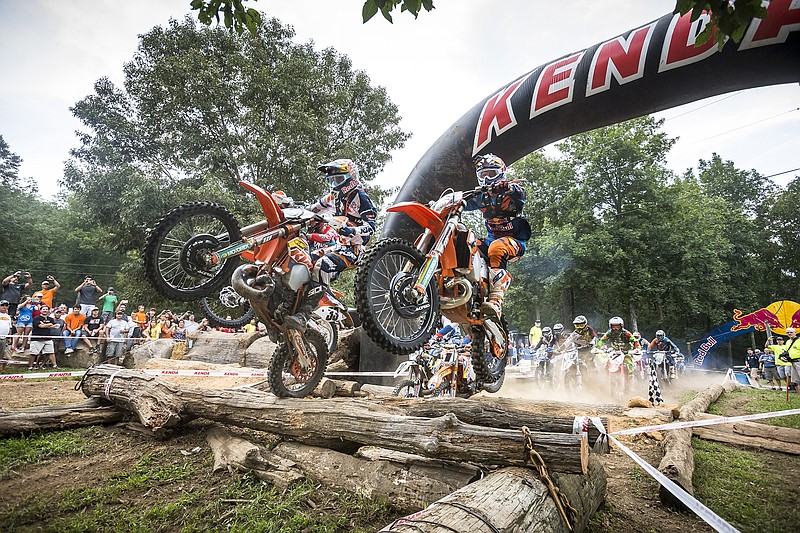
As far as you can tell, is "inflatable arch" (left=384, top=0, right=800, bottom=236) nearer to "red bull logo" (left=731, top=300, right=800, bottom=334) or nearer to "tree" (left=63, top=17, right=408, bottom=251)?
"tree" (left=63, top=17, right=408, bottom=251)

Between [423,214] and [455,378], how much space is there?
3.45m

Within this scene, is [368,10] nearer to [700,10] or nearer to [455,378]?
[700,10]

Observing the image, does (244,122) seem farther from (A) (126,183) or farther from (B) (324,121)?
(A) (126,183)

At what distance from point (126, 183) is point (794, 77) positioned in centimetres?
1622

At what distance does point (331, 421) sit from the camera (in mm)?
4008

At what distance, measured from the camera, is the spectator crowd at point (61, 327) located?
34.0 feet

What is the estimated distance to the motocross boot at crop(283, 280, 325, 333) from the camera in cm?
463

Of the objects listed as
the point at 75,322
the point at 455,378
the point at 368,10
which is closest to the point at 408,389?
the point at 455,378

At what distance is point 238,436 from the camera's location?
4.68m

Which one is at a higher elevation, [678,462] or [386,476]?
[678,462]

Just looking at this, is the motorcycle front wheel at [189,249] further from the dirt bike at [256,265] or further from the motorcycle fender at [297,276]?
the motorcycle fender at [297,276]

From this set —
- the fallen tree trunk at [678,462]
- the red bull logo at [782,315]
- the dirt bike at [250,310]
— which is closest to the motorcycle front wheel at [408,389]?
the dirt bike at [250,310]

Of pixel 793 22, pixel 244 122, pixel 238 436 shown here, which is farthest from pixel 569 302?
pixel 238 436

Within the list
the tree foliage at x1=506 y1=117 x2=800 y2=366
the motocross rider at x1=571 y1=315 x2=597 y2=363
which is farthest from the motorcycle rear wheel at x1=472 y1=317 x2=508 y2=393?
the tree foliage at x1=506 y1=117 x2=800 y2=366
